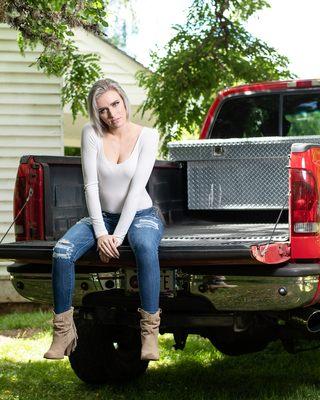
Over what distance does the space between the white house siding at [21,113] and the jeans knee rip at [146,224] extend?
232 inches

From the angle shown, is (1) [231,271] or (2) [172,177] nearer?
(1) [231,271]

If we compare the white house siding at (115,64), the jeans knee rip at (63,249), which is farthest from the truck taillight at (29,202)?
the white house siding at (115,64)

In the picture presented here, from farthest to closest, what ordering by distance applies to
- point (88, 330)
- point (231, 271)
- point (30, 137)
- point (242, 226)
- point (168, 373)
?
1. point (30, 137)
2. point (168, 373)
3. point (242, 226)
4. point (88, 330)
5. point (231, 271)

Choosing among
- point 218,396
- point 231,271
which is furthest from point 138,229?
point 218,396

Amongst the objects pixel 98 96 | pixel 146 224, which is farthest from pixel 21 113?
pixel 146 224

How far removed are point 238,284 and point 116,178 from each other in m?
0.88

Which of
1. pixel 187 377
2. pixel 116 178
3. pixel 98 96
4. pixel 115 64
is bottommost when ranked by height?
pixel 187 377

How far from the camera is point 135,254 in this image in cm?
488

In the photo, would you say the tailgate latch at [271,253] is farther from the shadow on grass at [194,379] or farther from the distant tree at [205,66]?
the distant tree at [205,66]

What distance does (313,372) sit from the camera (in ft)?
21.2

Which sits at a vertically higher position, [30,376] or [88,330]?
[88,330]

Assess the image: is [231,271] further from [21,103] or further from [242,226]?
[21,103]

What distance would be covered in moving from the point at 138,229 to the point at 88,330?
106cm

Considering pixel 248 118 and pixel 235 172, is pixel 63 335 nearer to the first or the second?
pixel 235 172
